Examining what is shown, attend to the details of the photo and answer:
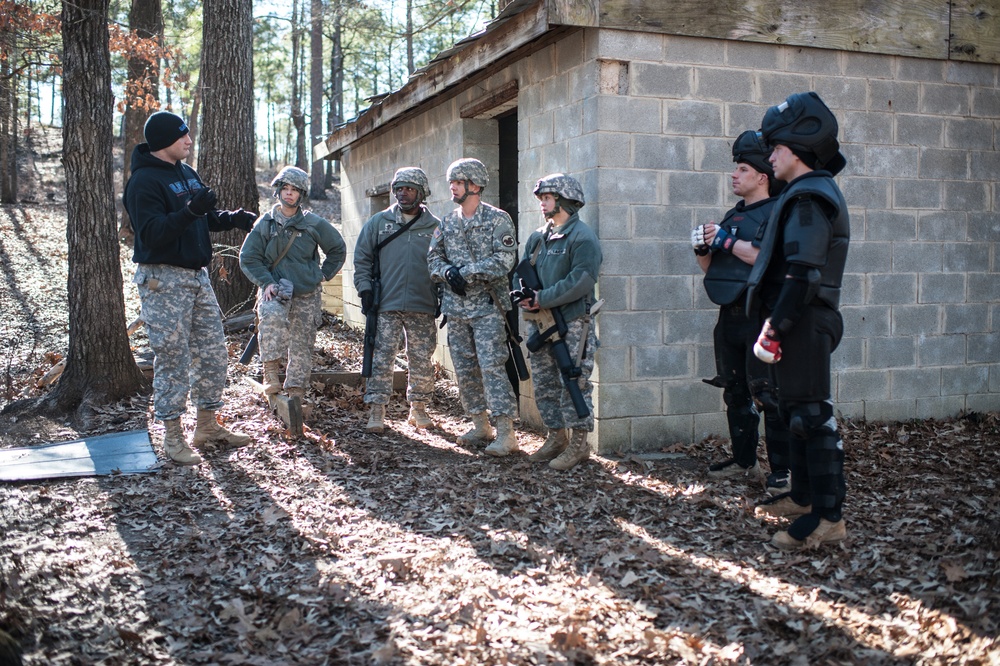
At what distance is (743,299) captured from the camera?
214 inches

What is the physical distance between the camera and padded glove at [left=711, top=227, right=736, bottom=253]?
5.29 meters

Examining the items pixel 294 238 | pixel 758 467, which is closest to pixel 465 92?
pixel 294 238

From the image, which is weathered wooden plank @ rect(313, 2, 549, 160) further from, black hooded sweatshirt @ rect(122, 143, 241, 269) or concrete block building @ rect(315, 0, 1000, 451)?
black hooded sweatshirt @ rect(122, 143, 241, 269)

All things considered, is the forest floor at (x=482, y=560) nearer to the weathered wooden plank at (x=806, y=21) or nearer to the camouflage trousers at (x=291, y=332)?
the camouflage trousers at (x=291, y=332)

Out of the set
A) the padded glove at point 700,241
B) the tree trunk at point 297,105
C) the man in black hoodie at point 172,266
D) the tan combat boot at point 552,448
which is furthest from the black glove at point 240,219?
the tree trunk at point 297,105

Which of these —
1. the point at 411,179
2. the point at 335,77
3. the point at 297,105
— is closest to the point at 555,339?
the point at 411,179

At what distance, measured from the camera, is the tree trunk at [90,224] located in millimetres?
7195

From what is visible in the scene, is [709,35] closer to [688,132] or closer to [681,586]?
[688,132]

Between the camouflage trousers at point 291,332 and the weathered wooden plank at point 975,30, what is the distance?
5687 mm

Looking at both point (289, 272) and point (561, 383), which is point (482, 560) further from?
point (289, 272)

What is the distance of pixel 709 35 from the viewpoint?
20.8 feet

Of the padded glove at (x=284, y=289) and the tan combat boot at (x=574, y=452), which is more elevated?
the padded glove at (x=284, y=289)

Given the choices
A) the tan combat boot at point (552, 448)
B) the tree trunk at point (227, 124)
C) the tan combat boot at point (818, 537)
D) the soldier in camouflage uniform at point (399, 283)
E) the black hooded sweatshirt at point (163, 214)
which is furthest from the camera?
the tree trunk at point (227, 124)

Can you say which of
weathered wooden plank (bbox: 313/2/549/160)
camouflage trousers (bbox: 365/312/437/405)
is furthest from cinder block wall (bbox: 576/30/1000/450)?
camouflage trousers (bbox: 365/312/437/405)
